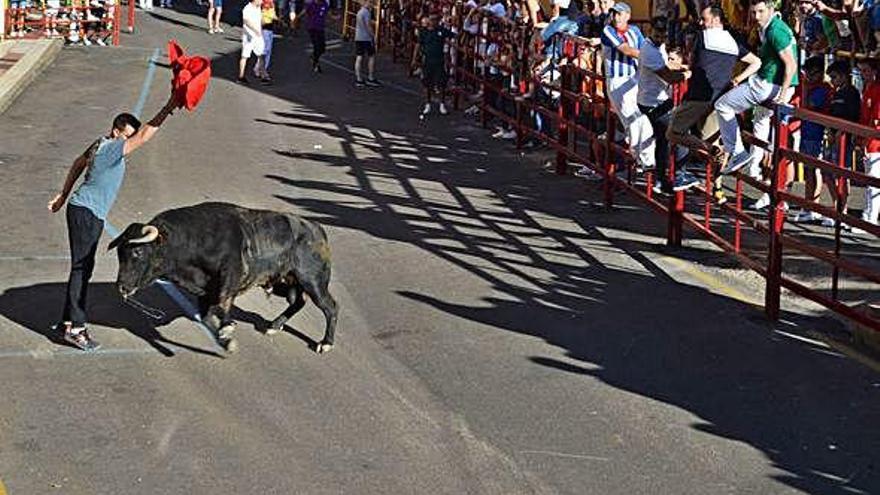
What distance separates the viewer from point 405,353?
34.6ft

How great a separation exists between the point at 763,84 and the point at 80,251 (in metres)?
5.94

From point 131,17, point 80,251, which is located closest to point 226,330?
point 80,251

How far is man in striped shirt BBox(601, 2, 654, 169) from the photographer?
1462cm

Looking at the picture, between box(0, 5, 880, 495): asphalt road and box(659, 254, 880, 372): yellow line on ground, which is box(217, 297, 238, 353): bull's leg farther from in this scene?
box(659, 254, 880, 372): yellow line on ground

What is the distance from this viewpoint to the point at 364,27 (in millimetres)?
27047

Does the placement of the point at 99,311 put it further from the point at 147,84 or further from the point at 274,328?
the point at 147,84

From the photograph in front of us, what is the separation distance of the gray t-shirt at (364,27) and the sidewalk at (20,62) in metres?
5.59

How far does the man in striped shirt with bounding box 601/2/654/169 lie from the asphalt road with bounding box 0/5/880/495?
32.3 inches

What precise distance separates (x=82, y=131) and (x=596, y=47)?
7837mm

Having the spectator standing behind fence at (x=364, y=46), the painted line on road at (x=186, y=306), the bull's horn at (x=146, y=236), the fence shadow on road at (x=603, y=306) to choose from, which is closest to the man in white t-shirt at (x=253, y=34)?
the spectator standing behind fence at (x=364, y=46)

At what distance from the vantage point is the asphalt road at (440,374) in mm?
8352

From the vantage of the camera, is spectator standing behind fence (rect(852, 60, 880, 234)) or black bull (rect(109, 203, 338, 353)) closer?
black bull (rect(109, 203, 338, 353))

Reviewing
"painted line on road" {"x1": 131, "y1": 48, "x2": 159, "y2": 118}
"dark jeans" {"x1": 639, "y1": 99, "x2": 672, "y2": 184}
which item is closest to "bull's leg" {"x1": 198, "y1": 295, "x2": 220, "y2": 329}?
"dark jeans" {"x1": 639, "y1": 99, "x2": 672, "y2": 184}

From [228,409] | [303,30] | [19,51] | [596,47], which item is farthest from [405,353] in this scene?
[303,30]
